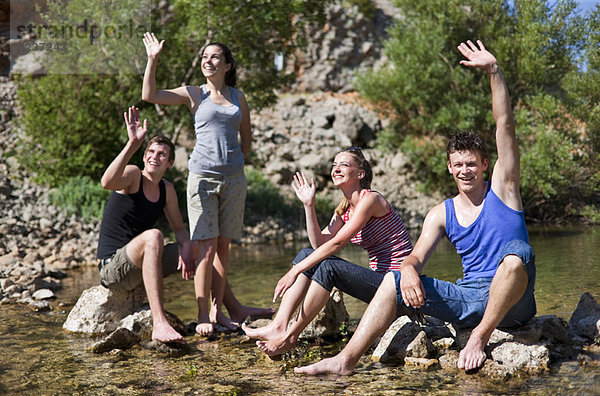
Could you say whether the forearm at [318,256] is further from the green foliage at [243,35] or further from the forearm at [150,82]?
the green foliage at [243,35]

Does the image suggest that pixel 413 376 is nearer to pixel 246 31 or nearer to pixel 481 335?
pixel 481 335

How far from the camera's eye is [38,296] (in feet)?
23.4

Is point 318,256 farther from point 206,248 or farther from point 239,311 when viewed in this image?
point 239,311

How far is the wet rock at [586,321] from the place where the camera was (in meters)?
4.27

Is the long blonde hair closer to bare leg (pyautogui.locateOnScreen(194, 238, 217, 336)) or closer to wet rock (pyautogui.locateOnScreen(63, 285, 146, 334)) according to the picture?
bare leg (pyautogui.locateOnScreen(194, 238, 217, 336))

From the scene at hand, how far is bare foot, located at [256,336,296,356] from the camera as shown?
4121mm

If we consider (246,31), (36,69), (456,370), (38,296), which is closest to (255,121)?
(36,69)

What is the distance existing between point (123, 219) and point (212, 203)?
77 cm

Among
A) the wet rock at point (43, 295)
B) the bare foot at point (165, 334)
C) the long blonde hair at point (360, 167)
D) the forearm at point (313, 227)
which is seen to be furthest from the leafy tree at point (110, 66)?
the bare foot at point (165, 334)

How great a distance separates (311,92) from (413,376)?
2882 cm

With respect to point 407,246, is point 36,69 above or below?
above

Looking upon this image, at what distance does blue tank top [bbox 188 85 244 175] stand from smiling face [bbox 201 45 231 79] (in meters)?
0.21

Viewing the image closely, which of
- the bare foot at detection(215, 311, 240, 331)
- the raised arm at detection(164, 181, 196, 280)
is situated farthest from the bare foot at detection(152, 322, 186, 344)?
the bare foot at detection(215, 311, 240, 331)

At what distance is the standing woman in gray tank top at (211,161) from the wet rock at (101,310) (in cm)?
74
